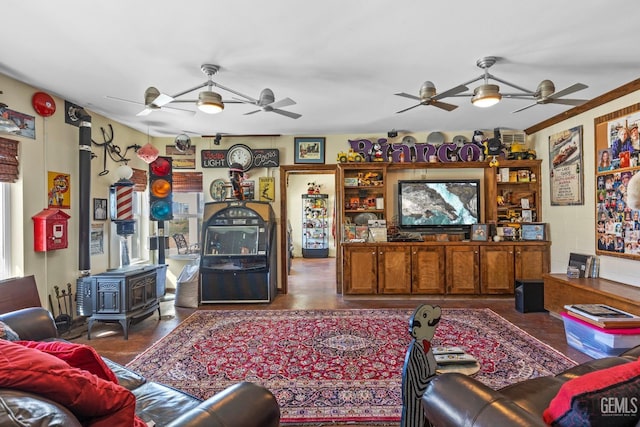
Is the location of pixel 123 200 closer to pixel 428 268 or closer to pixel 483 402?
pixel 428 268

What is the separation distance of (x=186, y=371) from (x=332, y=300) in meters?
2.54

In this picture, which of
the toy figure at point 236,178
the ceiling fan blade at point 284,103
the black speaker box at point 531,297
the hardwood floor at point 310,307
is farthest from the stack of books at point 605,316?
the toy figure at point 236,178

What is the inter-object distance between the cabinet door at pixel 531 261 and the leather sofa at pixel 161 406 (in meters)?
4.59

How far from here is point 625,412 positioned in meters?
0.95

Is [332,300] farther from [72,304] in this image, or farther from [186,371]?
[72,304]

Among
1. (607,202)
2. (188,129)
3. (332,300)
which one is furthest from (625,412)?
(188,129)

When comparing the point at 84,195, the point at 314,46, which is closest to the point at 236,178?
the point at 84,195

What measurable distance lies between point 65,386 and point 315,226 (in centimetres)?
875

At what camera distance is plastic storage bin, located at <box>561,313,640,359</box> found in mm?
2771

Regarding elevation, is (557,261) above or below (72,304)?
above

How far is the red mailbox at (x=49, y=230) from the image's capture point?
11.0 feet

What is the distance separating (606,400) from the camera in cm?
96

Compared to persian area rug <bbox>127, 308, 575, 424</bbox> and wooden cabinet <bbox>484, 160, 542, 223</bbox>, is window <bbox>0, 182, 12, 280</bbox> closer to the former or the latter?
persian area rug <bbox>127, 308, 575, 424</bbox>

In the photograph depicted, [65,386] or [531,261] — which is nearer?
[65,386]
